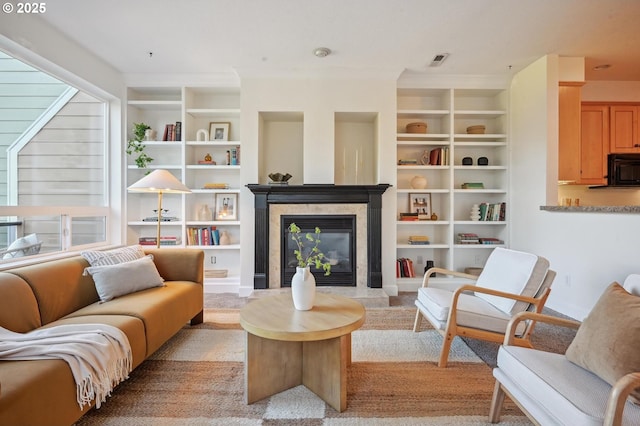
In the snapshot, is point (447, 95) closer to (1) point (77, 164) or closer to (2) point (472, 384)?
(2) point (472, 384)

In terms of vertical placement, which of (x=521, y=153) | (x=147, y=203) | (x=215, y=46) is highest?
(x=215, y=46)

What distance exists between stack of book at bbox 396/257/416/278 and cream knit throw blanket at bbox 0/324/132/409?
10.5 feet

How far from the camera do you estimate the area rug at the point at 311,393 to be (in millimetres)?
1646

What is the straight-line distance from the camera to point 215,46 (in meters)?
3.33

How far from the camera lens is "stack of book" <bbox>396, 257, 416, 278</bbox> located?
4.19 m

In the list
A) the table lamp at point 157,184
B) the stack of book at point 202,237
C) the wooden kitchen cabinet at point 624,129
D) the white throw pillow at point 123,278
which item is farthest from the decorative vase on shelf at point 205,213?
the wooden kitchen cabinet at point 624,129

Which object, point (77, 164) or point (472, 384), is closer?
point (472, 384)

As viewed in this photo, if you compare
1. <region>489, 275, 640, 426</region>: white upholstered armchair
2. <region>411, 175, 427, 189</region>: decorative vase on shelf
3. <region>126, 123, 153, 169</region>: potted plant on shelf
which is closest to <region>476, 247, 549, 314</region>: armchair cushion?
<region>489, 275, 640, 426</region>: white upholstered armchair

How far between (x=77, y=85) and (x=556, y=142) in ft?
17.6

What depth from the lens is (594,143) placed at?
418 cm

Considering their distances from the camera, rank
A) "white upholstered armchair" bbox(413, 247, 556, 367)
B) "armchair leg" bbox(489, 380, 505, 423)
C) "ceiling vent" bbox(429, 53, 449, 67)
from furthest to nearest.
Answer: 1. "ceiling vent" bbox(429, 53, 449, 67)
2. "white upholstered armchair" bbox(413, 247, 556, 367)
3. "armchair leg" bbox(489, 380, 505, 423)

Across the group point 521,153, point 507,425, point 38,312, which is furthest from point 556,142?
point 38,312

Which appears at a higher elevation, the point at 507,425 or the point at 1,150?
the point at 1,150

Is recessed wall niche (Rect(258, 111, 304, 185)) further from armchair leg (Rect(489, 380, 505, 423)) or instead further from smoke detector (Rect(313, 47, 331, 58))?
armchair leg (Rect(489, 380, 505, 423))
